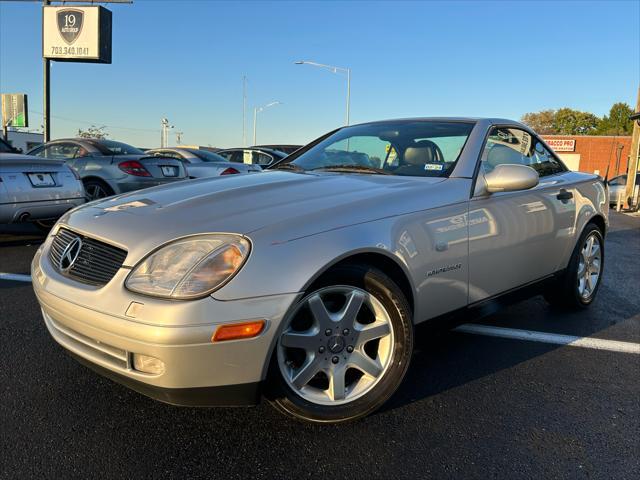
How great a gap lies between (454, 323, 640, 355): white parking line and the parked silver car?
16.2 feet

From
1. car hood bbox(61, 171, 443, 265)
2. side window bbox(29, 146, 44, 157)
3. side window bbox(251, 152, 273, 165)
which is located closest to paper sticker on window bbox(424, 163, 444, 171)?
car hood bbox(61, 171, 443, 265)

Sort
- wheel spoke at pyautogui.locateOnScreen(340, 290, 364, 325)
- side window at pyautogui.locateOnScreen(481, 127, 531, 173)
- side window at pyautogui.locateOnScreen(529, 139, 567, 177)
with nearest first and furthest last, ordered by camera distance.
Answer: wheel spoke at pyautogui.locateOnScreen(340, 290, 364, 325), side window at pyautogui.locateOnScreen(481, 127, 531, 173), side window at pyautogui.locateOnScreen(529, 139, 567, 177)

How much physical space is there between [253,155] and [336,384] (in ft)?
43.0

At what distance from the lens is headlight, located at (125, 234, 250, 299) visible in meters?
2.05

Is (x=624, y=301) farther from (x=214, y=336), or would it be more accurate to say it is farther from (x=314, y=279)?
(x=214, y=336)

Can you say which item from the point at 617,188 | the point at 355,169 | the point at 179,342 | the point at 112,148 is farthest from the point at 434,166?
the point at 617,188

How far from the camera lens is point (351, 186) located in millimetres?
2834

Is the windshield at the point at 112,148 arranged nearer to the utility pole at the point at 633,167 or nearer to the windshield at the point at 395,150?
the windshield at the point at 395,150

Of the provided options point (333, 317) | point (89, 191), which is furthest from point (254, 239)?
point (89, 191)

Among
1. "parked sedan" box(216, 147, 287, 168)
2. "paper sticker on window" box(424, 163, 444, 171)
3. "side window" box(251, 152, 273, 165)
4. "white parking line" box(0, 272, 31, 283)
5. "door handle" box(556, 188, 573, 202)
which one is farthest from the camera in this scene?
"side window" box(251, 152, 273, 165)

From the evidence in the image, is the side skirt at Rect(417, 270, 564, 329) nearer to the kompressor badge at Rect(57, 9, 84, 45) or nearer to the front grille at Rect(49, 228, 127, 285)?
the front grille at Rect(49, 228, 127, 285)

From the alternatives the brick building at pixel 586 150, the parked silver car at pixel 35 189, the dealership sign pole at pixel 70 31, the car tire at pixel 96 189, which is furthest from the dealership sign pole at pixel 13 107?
the brick building at pixel 586 150

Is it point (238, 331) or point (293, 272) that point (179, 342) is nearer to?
point (238, 331)

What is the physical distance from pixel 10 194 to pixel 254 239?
195 inches
